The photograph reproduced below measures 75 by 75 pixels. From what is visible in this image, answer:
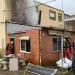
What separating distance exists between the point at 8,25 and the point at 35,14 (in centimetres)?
576

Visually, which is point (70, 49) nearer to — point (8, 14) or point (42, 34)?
point (42, 34)

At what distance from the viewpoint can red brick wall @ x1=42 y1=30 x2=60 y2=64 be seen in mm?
14297

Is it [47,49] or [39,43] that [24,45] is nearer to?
[39,43]

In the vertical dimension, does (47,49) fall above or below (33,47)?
below

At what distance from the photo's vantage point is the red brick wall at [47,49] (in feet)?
46.9

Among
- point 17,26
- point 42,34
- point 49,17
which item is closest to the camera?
point 42,34

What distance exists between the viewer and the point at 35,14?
2523cm

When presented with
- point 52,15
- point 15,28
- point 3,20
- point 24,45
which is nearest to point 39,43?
point 24,45

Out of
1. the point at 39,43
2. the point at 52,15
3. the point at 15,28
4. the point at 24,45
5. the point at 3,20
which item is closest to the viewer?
the point at 39,43

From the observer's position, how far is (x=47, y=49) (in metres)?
14.6

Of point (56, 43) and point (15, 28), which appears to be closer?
point (56, 43)

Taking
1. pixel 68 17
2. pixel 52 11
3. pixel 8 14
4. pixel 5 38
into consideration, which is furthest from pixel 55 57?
pixel 68 17

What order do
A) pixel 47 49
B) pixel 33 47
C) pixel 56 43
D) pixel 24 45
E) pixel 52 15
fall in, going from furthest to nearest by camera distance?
pixel 52 15 < pixel 56 43 < pixel 24 45 < pixel 47 49 < pixel 33 47

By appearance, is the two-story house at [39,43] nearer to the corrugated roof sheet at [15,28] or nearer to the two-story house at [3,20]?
the corrugated roof sheet at [15,28]
